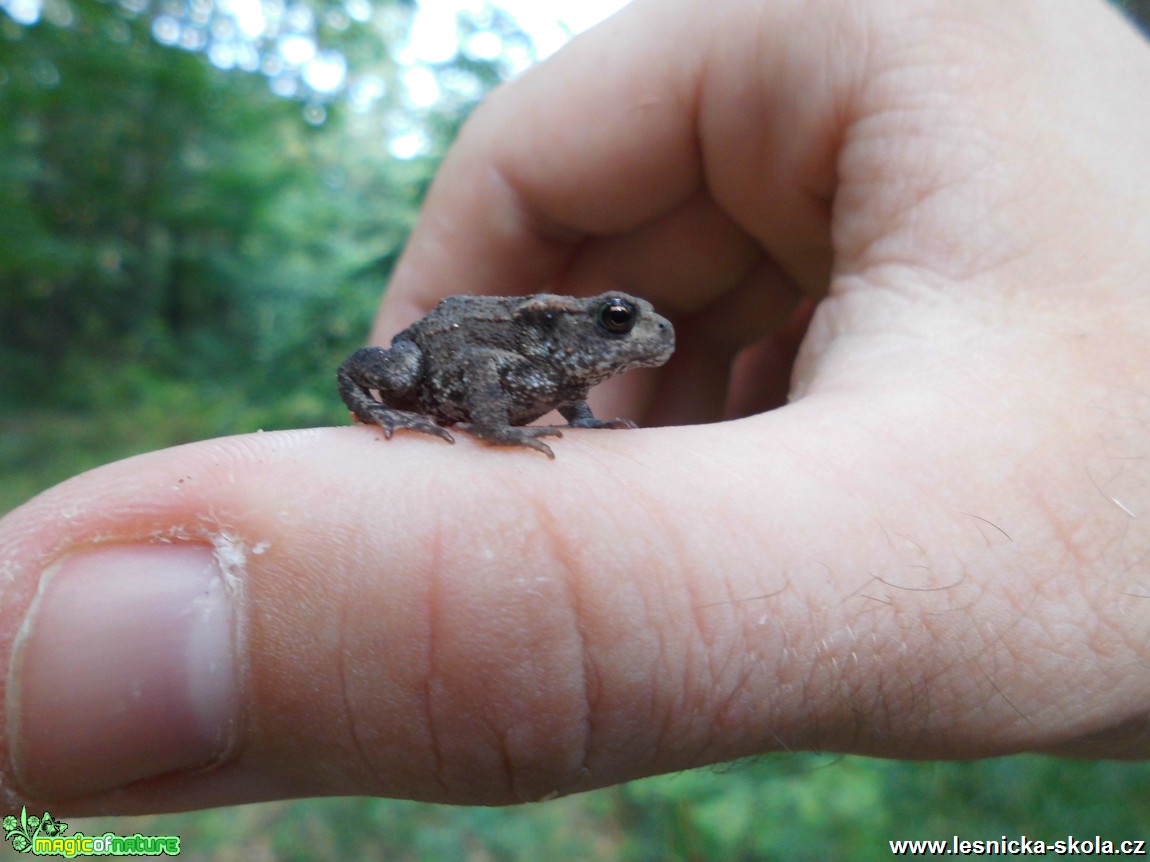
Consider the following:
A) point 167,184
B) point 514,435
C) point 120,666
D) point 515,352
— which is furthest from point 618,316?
point 167,184

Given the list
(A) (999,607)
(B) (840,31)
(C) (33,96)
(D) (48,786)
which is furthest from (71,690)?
(C) (33,96)

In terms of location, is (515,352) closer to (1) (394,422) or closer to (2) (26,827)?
(1) (394,422)

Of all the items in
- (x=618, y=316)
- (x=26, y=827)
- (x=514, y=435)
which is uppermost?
(x=618, y=316)

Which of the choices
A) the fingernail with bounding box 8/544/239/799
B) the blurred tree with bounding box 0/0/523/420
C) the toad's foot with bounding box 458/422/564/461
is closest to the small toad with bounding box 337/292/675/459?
the toad's foot with bounding box 458/422/564/461

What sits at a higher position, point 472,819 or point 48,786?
point 48,786

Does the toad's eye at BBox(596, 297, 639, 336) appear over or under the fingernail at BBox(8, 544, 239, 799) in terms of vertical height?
over

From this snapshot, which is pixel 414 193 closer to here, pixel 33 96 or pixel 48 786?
pixel 48 786

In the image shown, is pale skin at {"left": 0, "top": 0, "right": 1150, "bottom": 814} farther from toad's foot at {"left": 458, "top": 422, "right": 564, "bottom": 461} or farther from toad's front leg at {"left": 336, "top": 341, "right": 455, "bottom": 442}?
toad's front leg at {"left": 336, "top": 341, "right": 455, "bottom": 442}
